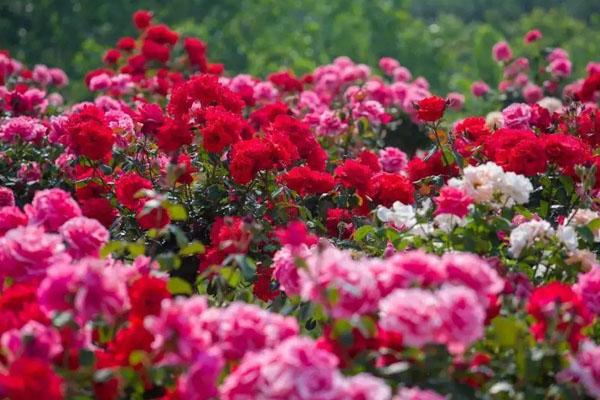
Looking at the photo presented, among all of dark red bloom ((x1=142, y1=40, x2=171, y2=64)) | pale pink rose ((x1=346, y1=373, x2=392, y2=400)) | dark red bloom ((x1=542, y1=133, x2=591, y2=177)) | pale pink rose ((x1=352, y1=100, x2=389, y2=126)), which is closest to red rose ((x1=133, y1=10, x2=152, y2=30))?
dark red bloom ((x1=142, y1=40, x2=171, y2=64))

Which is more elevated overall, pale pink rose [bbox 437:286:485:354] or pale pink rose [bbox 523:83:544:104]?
pale pink rose [bbox 523:83:544:104]

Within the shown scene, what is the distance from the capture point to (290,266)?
2.39 metres

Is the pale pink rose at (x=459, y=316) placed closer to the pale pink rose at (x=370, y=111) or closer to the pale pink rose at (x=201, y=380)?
the pale pink rose at (x=201, y=380)

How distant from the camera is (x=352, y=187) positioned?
12.0ft

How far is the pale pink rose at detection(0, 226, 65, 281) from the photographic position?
2.26 metres

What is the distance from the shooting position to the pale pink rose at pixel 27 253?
2262 mm

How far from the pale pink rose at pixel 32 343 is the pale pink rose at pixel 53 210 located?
0.59 metres

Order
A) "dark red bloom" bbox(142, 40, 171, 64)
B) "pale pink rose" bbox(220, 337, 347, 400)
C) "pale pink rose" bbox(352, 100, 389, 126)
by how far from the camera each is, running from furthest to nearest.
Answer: "dark red bloom" bbox(142, 40, 171, 64), "pale pink rose" bbox(352, 100, 389, 126), "pale pink rose" bbox(220, 337, 347, 400)

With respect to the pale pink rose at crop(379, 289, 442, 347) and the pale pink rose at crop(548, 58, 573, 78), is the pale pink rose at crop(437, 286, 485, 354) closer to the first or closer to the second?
the pale pink rose at crop(379, 289, 442, 347)

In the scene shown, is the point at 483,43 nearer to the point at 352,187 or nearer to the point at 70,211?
the point at 352,187

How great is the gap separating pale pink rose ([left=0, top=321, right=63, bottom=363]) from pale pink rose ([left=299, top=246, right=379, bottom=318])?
1.66ft

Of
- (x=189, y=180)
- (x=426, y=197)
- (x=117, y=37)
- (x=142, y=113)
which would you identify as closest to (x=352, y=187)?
(x=426, y=197)

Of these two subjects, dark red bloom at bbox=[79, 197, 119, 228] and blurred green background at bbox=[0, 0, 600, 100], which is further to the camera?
blurred green background at bbox=[0, 0, 600, 100]

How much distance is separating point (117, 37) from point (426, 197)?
12617 millimetres
